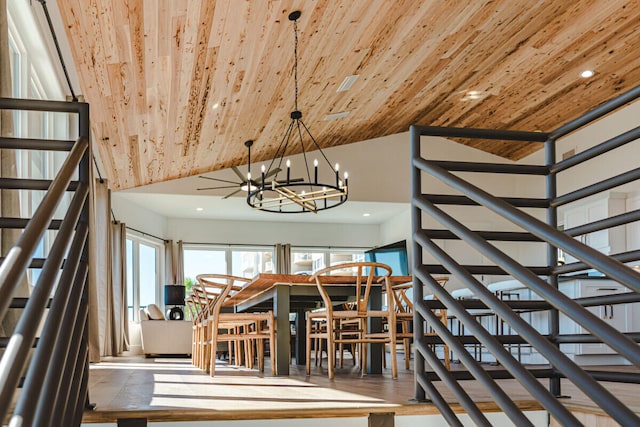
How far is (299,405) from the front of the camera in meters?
2.69

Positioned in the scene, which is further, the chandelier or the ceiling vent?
the ceiling vent

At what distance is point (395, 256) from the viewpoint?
493 inches

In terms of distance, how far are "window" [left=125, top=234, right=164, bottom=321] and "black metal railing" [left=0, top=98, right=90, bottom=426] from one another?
9976 mm

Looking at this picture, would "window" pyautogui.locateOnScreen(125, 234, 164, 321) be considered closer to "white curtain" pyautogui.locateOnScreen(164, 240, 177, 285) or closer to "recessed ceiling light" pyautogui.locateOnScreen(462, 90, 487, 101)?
"white curtain" pyautogui.locateOnScreen(164, 240, 177, 285)

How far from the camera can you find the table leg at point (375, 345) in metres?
5.14

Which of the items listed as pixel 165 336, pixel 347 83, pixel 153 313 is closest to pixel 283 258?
pixel 153 313

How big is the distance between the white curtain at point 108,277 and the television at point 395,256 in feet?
14.4

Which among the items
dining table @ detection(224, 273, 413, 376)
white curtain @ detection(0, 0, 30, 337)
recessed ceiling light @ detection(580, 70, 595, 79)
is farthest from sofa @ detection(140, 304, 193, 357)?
white curtain @ detection(0, 0, 30, 337)

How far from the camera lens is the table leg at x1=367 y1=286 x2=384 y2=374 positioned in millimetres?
5145

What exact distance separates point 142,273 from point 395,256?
4738 millimetres

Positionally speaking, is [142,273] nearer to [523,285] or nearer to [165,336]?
[165,336]

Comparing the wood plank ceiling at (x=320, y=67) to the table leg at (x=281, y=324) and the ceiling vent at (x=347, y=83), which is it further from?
the table leg at (x=281, y=324)

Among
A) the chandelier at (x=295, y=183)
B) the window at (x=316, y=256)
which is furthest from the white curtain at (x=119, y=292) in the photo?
the window at (x=316, y=256)

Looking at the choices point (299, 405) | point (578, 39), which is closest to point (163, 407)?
point (299, 405)
